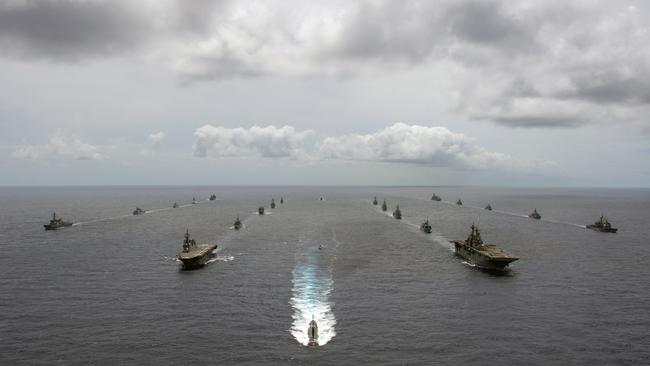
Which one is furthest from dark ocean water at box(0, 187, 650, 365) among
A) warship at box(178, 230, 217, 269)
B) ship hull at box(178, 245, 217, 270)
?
warship at box(178, 230, 217, 269)

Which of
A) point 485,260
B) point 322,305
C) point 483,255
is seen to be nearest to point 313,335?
point 322,305

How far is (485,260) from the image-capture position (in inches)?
3639

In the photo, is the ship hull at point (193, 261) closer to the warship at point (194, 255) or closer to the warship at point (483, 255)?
the warship at point (194, 255)

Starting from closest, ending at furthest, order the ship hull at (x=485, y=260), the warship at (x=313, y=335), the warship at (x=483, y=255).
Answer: the warship at (x=313, y=335)
the ship hull at (x=485, y=260)
the warship at (x=483, y=255)

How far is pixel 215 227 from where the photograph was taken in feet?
561

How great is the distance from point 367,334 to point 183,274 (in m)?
45.1

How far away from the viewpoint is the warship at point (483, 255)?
89062 millimetres

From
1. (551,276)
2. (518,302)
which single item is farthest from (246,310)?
(551,276)

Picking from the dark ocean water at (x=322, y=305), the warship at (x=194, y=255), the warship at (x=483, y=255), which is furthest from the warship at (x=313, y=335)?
the warship at (x=483, y=255)

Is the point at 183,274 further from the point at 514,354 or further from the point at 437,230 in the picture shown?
the point at 437,230

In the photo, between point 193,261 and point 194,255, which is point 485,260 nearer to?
point 193,261

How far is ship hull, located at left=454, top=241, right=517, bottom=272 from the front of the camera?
291 ft

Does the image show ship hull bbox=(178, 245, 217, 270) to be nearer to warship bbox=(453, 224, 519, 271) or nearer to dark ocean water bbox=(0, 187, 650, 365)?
dark ocean water bbox=(0, 187, 650, 365)

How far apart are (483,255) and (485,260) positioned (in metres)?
1.16
